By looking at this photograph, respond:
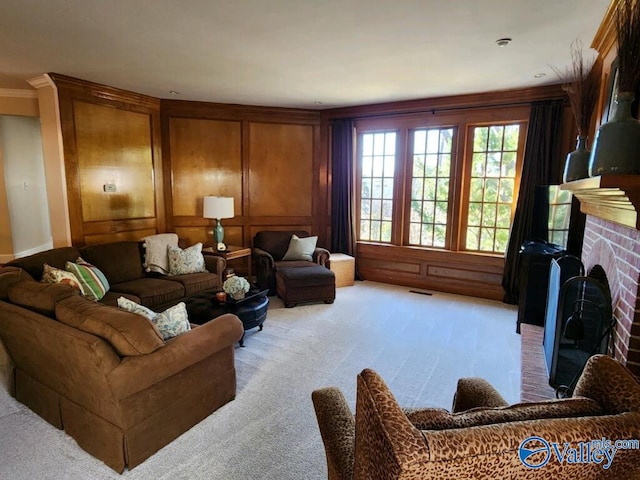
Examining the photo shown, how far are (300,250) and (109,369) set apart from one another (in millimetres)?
3518

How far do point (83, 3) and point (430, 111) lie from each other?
4.10 m

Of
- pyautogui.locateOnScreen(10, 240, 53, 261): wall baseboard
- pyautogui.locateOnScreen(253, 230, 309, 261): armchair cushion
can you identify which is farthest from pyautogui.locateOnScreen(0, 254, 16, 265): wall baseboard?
pyautogui.locateOnScreen(253, 230, 309, 261): armchair cushion

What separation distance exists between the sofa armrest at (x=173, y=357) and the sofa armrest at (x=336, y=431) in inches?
35.1

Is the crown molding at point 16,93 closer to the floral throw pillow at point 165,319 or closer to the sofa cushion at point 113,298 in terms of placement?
the sofa cushion at point 113,298

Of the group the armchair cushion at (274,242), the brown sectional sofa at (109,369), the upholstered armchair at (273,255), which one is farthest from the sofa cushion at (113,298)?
the armchair cushion at (274,242)

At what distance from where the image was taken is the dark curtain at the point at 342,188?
5.61 m

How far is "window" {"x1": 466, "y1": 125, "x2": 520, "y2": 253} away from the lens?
15.3 ft

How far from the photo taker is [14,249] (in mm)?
6008

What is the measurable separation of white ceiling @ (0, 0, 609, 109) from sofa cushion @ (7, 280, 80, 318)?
1.87 meters

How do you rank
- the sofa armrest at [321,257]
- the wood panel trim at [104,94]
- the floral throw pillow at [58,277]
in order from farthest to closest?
the sofa armrest at [321,257]
the wood panel trim at [104,94]
the floral throw pillow at [58,277]

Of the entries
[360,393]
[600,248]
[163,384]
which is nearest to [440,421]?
[360,393]

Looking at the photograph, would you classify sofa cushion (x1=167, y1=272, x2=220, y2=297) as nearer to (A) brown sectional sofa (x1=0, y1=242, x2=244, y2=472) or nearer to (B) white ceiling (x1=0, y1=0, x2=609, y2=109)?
(A) brown sectional sofa (x1=0, y1=242, x2=244, y2=472)

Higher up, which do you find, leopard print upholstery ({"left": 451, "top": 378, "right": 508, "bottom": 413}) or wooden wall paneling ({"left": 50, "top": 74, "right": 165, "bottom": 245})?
wooden wall paneling ({"left": 50, "top": 74, "right": 165, "bottom": 245})

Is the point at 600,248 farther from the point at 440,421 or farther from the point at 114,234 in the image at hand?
the point at 114,234
